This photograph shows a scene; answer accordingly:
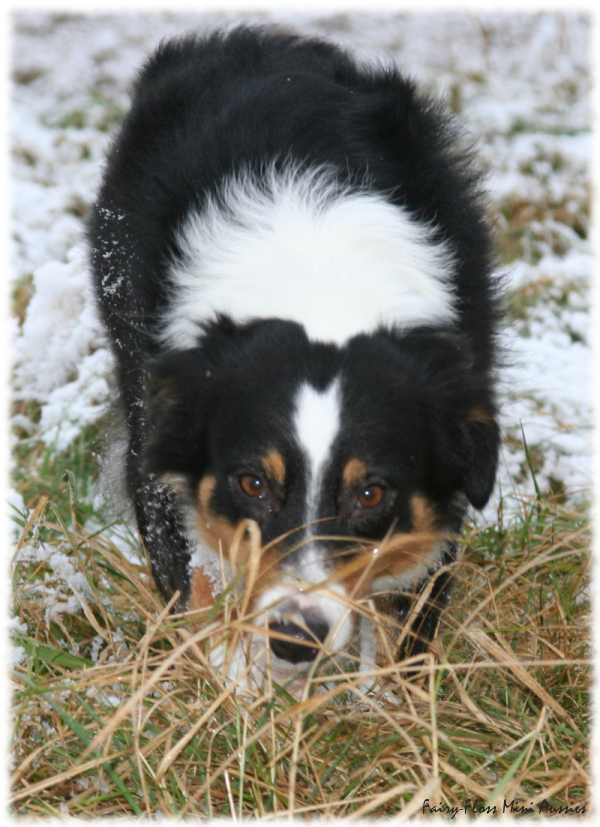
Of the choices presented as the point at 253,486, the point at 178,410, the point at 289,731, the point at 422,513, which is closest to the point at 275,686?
the point at 289,731

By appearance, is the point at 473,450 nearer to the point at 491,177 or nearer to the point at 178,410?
the point at 178,410

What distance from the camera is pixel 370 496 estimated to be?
2.94 meters

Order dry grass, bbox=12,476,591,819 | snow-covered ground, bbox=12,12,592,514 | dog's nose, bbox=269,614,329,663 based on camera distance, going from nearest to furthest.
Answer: dry grass, bbox=12,476,591,819
dog's nose, bbox=269,614,329,663
snow-covered ground, bbox=12,12,592,514

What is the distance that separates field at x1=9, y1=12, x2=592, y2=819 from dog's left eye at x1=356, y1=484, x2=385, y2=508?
50 cm

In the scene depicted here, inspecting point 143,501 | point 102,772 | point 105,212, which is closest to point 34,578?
point 143,501

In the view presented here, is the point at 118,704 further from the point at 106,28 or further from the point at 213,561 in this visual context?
Result: the point at 106,28

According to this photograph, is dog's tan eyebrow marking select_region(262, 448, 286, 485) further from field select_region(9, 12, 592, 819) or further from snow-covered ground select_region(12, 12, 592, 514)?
snow-covered ground select_region(12, 12, 592, 514)

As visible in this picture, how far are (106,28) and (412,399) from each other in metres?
11.5

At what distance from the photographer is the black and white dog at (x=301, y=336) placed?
2.86m

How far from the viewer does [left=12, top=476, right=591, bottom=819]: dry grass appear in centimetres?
257

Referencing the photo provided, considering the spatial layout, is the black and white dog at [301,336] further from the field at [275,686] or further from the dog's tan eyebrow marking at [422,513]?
the field at [275,686]

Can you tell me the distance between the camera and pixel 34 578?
12.2ft

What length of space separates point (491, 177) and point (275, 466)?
247 centimetres

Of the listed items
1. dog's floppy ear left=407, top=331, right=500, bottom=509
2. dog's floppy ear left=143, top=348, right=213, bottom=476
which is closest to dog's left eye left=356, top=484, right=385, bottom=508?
dog's floppy ear left=407, top=331, right=500, bottom=509
